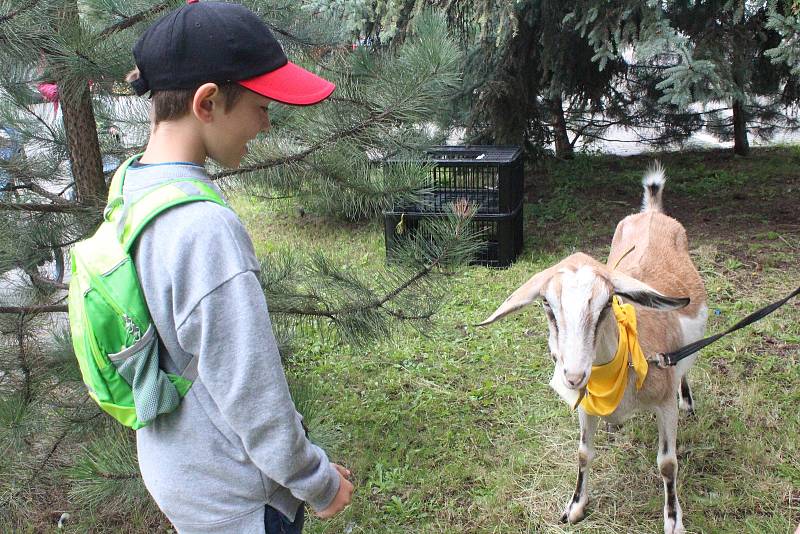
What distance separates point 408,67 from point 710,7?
388 cm

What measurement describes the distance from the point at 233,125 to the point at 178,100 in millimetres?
112

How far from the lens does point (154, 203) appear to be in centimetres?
116

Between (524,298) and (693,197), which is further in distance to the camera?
(693,197)

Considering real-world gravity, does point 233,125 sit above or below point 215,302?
above

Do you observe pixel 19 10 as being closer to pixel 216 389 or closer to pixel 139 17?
pixel 139 17

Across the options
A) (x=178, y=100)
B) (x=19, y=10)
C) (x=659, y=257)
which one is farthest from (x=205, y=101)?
(x=659, y=257)

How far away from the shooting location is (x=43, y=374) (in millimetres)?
2336

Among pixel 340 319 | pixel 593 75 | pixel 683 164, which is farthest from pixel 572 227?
pixel 340 319

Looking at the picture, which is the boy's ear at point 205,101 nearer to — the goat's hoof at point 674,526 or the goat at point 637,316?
the goat at point 637,316

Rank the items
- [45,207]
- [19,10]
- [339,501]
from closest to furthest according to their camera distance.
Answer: [339,501]
[19,10]
[45,207]

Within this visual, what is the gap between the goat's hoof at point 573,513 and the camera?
283 cm

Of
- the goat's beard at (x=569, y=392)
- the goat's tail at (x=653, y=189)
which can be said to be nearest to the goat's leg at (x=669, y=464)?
the goat's beard at (x=569, y=392)

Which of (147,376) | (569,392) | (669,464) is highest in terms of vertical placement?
(147,376)

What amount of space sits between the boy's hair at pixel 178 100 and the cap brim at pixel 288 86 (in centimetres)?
2
